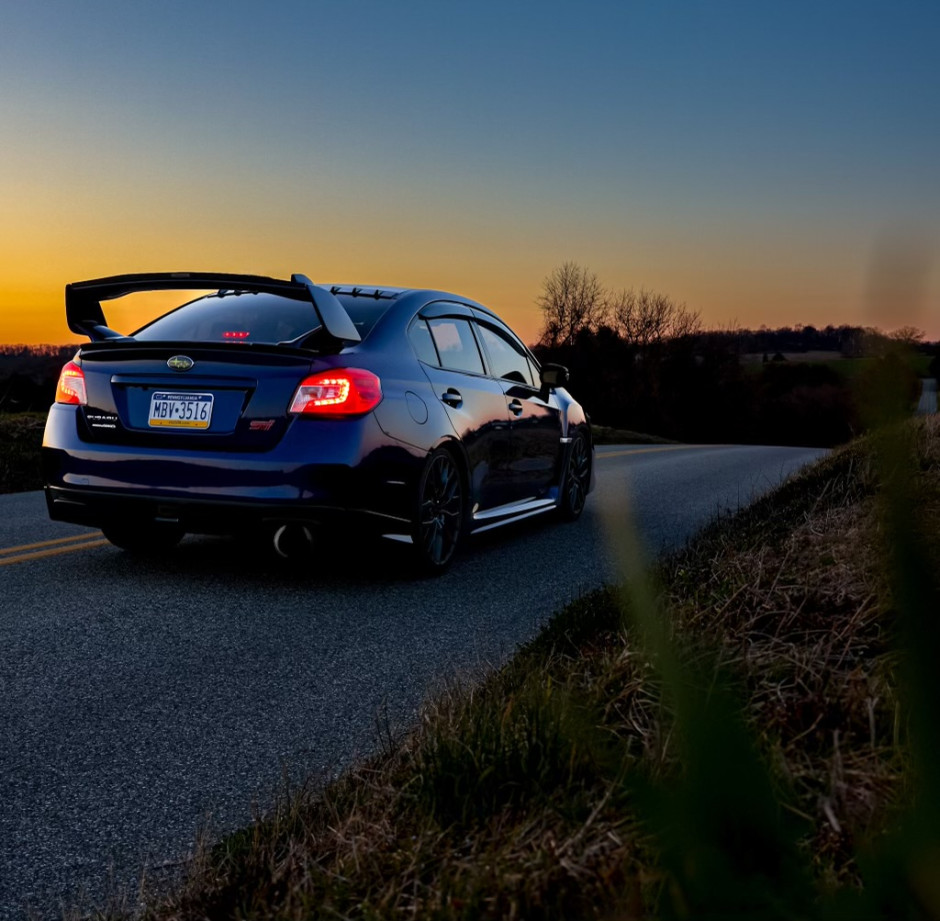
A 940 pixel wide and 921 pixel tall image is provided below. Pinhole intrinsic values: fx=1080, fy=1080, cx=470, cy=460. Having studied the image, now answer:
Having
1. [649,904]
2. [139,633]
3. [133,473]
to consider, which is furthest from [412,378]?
[649,904]

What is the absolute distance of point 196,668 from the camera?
446 centimetres

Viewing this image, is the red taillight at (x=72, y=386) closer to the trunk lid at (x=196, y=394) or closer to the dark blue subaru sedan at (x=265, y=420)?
the dark blue subaru sedan at (x=265, y=420)

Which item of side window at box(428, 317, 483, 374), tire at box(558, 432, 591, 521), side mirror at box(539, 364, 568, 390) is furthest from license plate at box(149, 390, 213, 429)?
tire at box(558, 432, 591, 521)

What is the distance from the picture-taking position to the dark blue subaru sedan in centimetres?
585

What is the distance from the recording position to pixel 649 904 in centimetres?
121

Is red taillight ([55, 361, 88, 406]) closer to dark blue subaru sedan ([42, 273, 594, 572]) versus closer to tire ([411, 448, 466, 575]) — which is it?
dark blue subaru sedan ([42, 273, 594, 572])

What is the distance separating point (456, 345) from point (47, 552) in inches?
119

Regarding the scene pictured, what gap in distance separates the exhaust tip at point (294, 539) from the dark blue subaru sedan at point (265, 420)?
0.03 ft

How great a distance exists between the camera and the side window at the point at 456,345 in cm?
712

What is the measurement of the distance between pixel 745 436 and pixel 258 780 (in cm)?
6586

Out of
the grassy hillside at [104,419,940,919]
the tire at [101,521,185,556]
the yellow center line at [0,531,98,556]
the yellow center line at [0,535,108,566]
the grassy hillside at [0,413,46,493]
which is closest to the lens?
the grassy hillside at [104,419,940,919]

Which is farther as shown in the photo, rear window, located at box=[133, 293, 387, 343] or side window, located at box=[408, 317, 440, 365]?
side window, located at box=[408, 317, 440, 365]

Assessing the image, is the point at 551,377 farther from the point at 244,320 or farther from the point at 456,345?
the point at 244,320

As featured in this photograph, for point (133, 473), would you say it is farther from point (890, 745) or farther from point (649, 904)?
point (649, 904)
